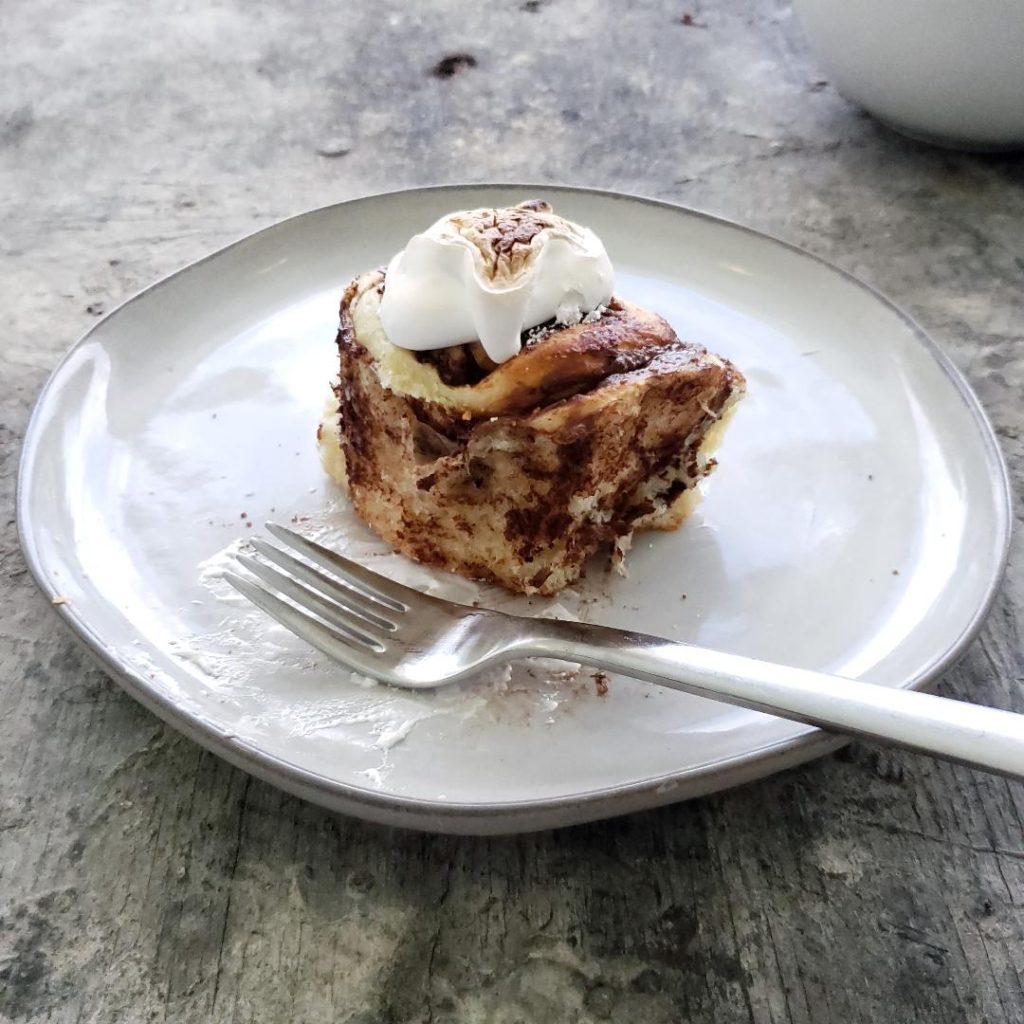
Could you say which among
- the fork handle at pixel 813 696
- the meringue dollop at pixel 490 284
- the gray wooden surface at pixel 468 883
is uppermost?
the meringue dollop at pixel 490 284

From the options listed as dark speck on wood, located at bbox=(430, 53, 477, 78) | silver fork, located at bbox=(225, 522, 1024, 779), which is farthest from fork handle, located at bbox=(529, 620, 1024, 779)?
dark speck on wood, located at bbox=(430, 53, 477, 78)

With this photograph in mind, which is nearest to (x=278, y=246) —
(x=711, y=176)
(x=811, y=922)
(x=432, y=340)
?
(x=432, y=340)

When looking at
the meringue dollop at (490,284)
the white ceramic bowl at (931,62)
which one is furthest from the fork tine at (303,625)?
the white ceramic bowl at (931,62)

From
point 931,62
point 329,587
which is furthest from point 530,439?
point 931,62

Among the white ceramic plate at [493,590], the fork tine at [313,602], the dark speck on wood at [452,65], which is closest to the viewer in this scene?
the white ceramic plate at [493,590]

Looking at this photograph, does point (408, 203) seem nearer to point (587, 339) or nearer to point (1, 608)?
point (587, 339)

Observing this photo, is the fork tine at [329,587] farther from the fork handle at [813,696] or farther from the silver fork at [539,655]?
the fork handle at [813,696]

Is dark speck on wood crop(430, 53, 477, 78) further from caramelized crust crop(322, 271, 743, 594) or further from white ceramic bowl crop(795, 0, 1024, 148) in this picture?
caramelized crust crop(322, 271, 743, 594)
